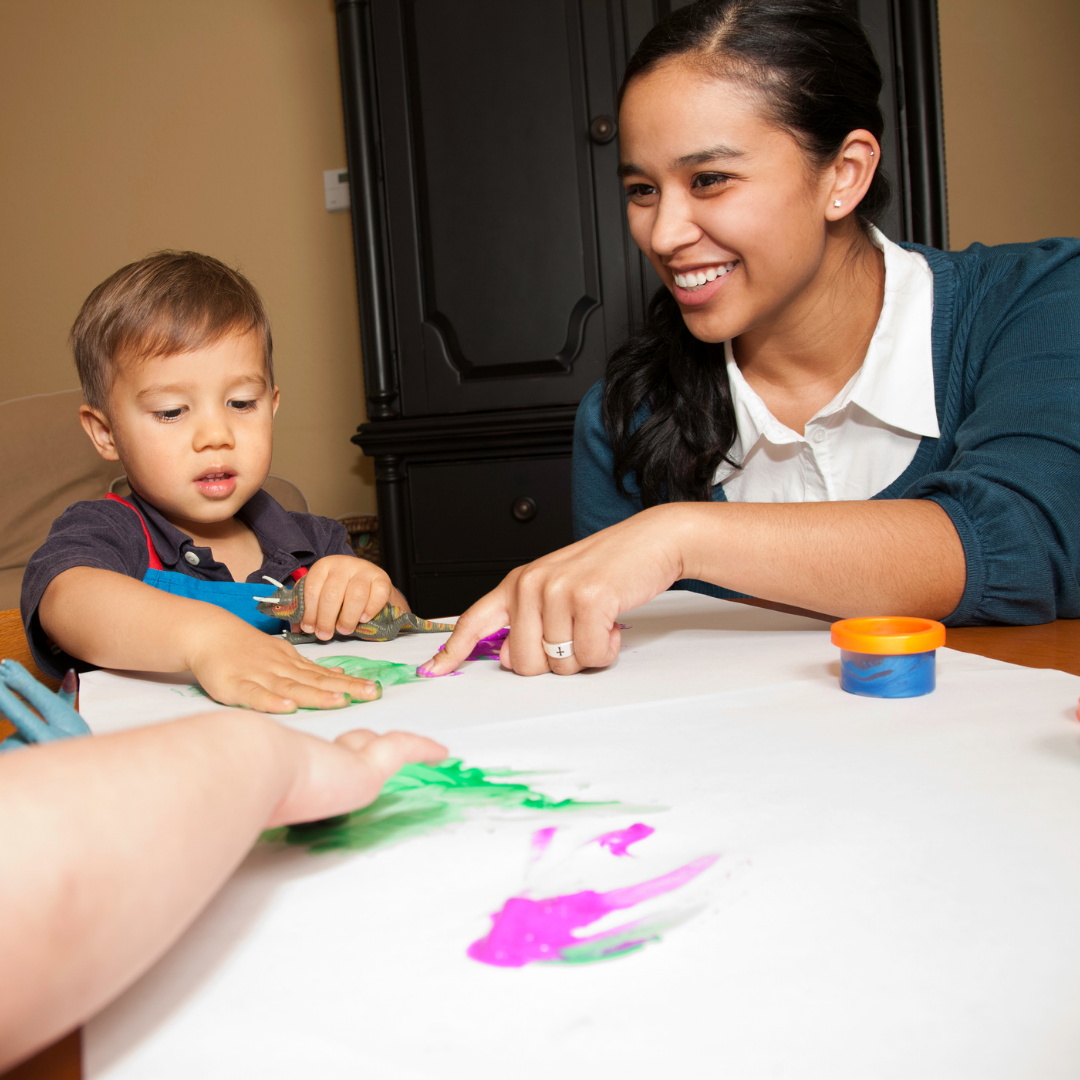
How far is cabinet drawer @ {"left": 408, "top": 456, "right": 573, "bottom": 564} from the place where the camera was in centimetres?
200

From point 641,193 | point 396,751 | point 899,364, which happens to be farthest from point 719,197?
point 396,751

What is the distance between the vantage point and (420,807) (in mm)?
414

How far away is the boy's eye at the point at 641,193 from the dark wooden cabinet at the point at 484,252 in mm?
816

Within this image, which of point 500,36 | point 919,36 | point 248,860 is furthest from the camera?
point 500,36

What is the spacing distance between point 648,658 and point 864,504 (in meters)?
0.22

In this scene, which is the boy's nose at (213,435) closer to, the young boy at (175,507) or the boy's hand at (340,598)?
the young boy at (175,507)

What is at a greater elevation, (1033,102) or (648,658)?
(1033,102)

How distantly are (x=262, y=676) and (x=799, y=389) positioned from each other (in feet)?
2.72

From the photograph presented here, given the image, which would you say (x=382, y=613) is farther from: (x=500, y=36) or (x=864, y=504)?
(x=500, y=36)

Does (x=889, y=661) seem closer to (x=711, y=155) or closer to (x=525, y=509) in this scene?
(x=711, y=155)

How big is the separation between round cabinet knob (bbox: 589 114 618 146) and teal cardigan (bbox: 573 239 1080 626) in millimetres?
928

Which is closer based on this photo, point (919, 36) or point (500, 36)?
point (919, 36)

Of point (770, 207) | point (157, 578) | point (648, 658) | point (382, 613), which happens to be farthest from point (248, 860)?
point (770, 207)

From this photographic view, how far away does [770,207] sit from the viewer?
1.02 metres
